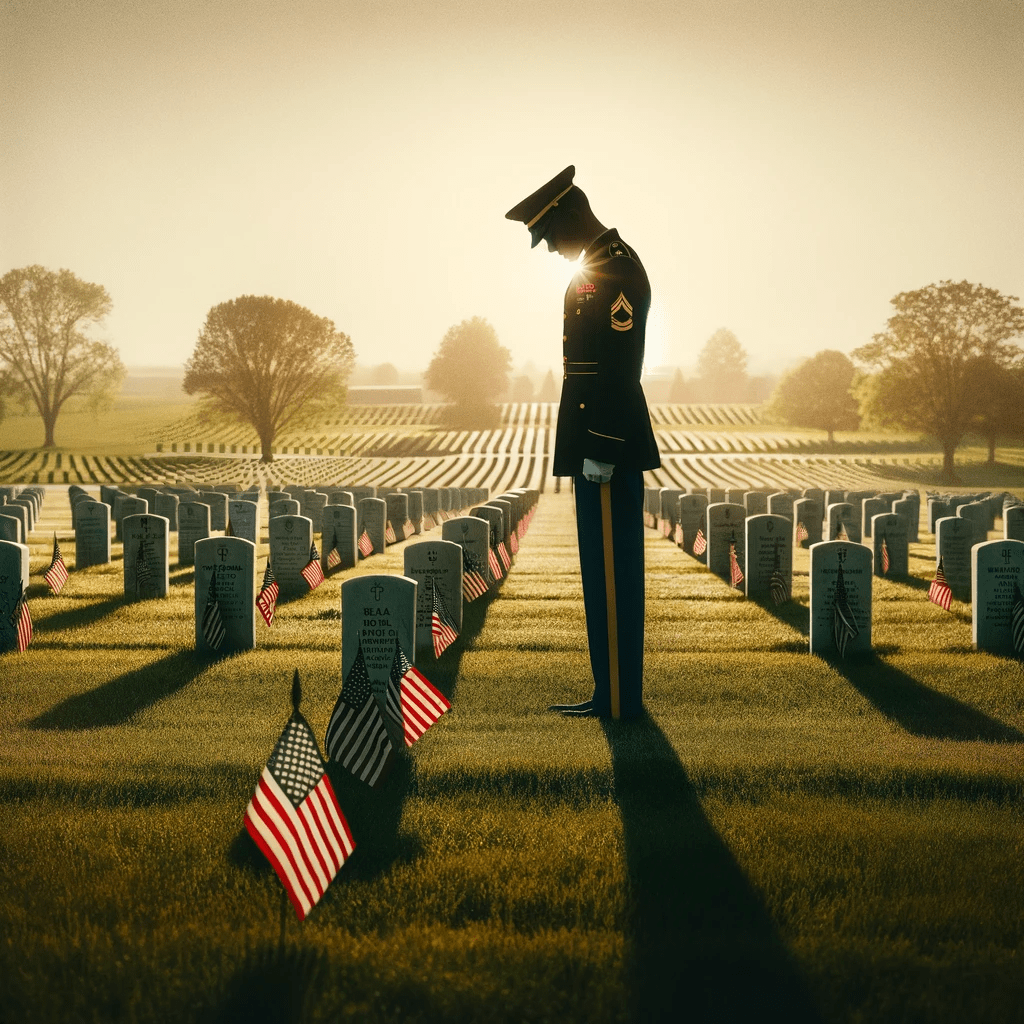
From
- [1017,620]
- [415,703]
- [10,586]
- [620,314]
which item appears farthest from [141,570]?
[1017,620]

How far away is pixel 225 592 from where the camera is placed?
8.52m

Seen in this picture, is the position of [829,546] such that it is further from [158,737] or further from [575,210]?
[158,737]

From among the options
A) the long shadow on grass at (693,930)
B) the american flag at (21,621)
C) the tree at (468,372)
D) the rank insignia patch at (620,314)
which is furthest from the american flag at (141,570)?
the tree at (468,372)

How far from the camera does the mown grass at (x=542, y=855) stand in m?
3.00

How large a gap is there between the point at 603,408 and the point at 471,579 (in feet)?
19.6

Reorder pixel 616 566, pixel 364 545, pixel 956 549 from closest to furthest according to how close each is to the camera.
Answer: pixel 616 566, pixel 956 549, pixel 364 545

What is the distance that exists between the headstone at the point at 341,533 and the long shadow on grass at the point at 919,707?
9271mm

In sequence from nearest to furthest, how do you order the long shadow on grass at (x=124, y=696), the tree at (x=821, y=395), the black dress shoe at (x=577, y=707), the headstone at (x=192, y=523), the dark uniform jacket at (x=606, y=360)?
1. the dark uniform jacket at (x=606, y=360)
2. the long shadow on grass at (x=124, y=696)
3. the black dress shoe at (x=577, y=707)
4. the headstone at (x=192, y=523)
5. the tree at (x=821, y=395)

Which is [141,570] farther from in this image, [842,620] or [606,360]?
[842,620]

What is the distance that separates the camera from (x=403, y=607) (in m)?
6.37

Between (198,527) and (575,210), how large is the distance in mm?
12169

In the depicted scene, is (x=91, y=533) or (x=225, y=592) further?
(x=91, y=533)

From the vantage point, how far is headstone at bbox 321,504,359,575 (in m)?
15.2

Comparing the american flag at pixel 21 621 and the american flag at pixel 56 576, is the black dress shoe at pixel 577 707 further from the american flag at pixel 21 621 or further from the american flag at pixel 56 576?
the american flag at pixel 56 576
